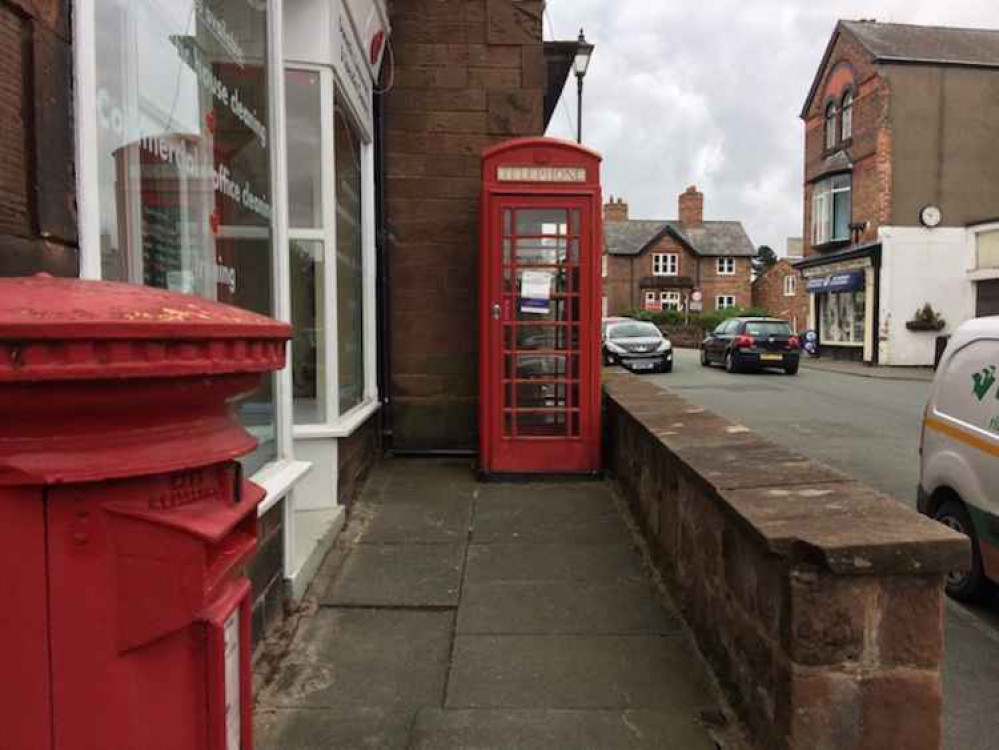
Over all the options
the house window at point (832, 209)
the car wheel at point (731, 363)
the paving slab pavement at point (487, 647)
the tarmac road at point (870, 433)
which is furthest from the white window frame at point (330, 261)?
the house window at point (832, 209)

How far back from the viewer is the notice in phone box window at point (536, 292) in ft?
19.4

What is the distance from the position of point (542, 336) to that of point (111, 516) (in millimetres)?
5013

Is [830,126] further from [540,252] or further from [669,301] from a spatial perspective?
[540,252]

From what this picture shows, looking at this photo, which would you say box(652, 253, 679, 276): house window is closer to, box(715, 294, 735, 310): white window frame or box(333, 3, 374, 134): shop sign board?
box(715, 294, 735, 310): white window frame

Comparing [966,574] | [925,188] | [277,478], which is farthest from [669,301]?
[277,478]

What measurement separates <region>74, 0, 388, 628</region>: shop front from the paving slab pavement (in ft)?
1.39

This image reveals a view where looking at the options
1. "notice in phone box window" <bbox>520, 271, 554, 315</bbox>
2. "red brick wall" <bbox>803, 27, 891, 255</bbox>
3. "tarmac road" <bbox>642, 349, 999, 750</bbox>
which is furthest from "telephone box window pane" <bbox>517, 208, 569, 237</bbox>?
"red brick wall" <bbox>803, 27, 891, 255</bbox>

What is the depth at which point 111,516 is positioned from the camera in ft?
3.58

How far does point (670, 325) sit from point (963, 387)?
4317 cm

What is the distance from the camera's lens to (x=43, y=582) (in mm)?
1081

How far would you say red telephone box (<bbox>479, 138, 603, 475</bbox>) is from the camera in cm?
577

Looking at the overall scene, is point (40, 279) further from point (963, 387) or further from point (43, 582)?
point (963, 387)

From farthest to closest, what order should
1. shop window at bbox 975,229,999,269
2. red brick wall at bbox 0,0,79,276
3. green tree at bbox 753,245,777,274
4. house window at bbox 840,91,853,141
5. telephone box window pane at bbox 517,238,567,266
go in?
green tree at bbox 753,245,777,274, house window at bbox 840,91,853,141, shop window at bbox 975,229,999,269, telephone box window pane at bbox 517,238,567,266, red brick wall at bbox 0,0,79,276

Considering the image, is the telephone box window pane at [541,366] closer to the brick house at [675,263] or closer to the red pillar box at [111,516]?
the red pillar box at [111,516]
